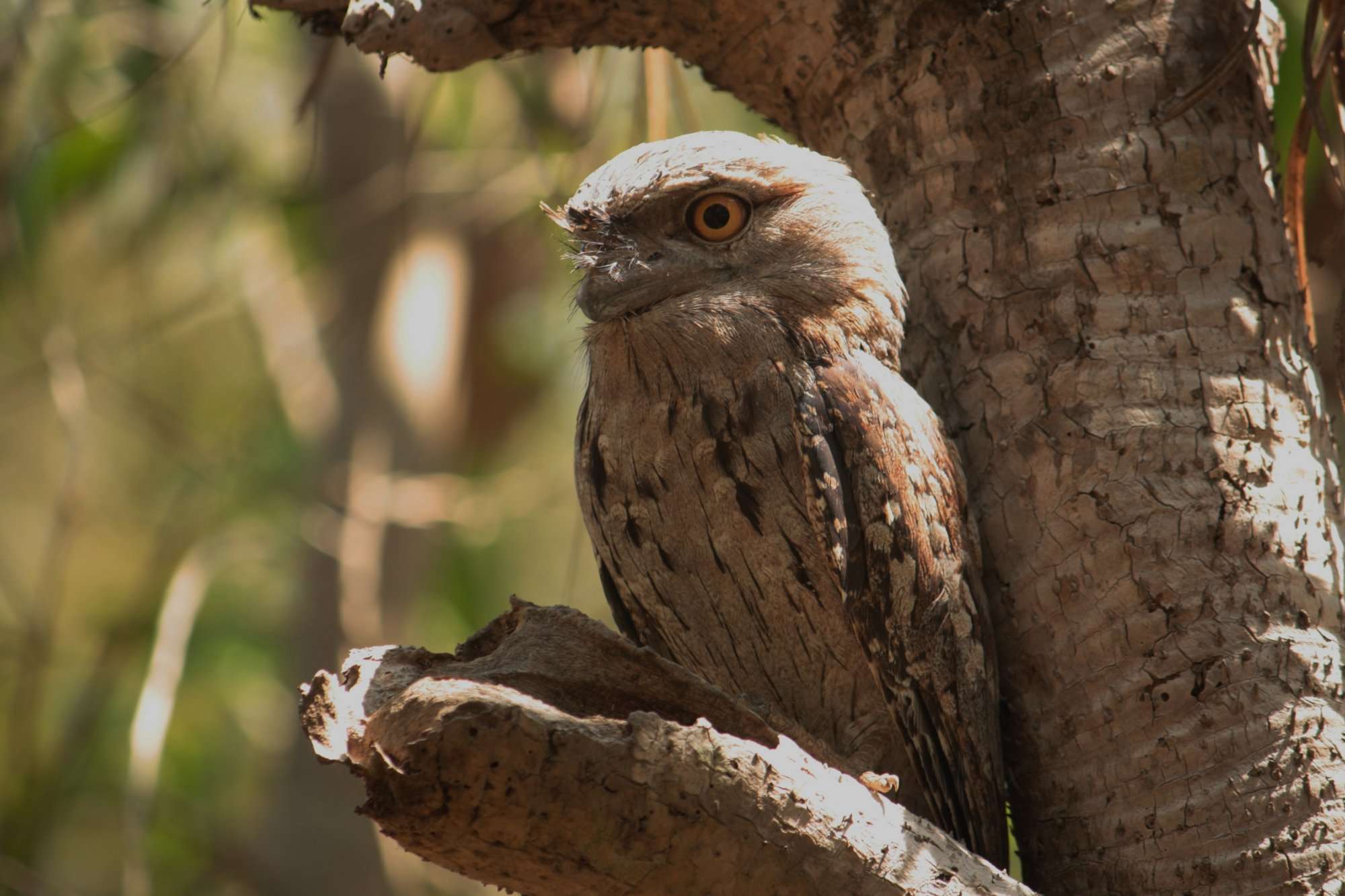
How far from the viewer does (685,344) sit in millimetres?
2539

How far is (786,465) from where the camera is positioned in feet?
8.18

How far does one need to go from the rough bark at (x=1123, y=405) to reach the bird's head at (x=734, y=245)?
0.47 feet

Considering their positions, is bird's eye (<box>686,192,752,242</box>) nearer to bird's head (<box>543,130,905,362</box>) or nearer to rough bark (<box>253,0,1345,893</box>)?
bird's head (<box>543,130,905,362</box>)

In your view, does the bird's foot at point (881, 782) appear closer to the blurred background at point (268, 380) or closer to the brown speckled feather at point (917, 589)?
the brown speckled feather at point (917, 589)

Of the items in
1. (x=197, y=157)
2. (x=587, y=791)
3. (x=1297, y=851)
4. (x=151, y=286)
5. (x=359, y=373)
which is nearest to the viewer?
(x=587, y=791)

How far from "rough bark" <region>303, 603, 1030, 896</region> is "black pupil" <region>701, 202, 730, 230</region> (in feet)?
3.54

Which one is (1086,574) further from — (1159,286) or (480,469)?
(480,469)

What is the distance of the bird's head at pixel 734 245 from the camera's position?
257 cm

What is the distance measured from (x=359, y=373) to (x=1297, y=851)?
19.1 ft

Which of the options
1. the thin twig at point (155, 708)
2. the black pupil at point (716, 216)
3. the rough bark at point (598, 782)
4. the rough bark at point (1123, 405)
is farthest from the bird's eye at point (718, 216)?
the thin twig at point (155, 708)

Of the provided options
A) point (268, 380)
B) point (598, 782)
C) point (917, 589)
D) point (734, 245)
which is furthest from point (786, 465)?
point (268, 380)

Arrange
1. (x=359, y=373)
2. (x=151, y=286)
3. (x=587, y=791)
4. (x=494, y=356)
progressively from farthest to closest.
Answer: (x=494, y=356)
(x=151, y=286)
(x=359, y=373)
(x=587, y=791)

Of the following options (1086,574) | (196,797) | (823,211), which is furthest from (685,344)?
(196,797)

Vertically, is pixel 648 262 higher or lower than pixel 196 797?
higher
